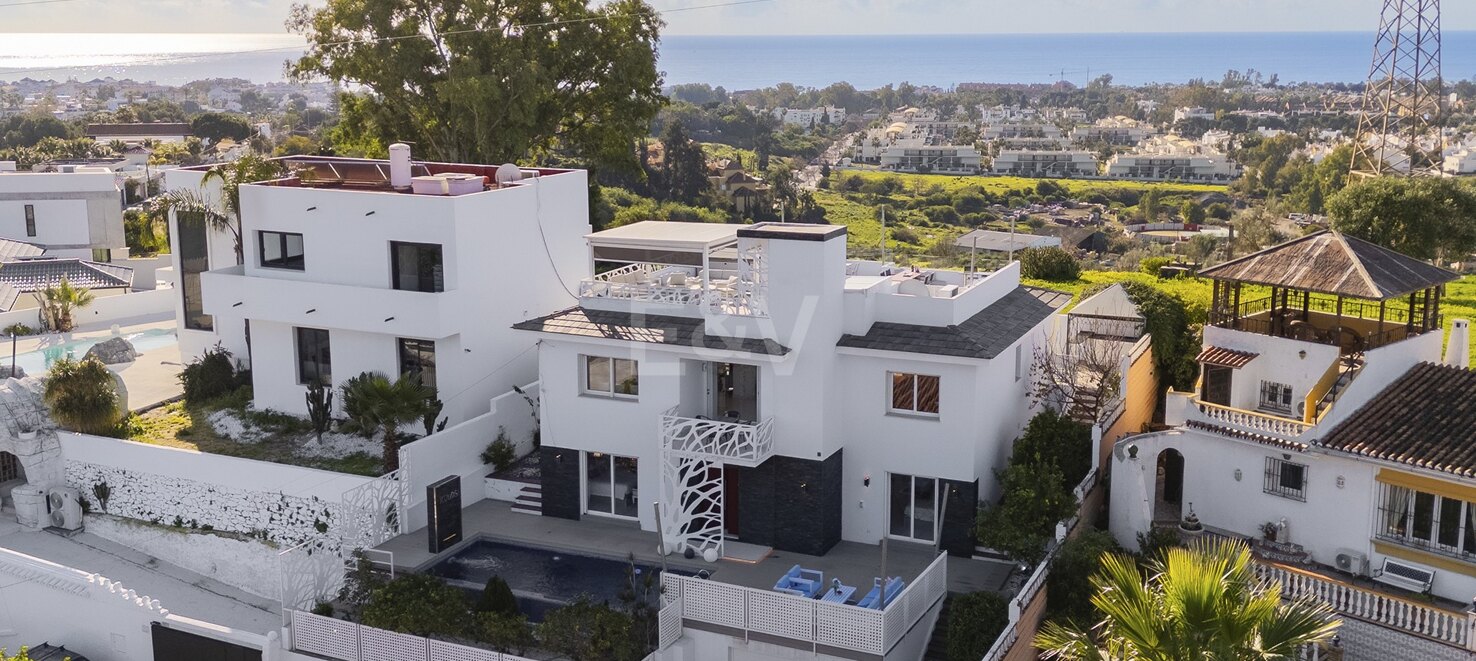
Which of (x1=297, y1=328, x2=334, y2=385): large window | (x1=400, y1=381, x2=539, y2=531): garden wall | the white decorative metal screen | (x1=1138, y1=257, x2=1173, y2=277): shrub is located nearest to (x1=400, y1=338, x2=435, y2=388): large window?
(x1=400, y1=381, x2=539, y2=531): garden wall

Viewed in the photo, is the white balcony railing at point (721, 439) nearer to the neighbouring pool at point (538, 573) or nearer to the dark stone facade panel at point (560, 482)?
the neighbouring pool at point (538, 573)

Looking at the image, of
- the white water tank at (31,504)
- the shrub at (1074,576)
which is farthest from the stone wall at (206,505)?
the shrub at (1074,576)

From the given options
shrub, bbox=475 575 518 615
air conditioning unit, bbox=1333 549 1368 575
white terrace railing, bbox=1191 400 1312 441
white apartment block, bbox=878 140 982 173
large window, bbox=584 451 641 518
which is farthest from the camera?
white apartment block, bbox=878 140 982 173

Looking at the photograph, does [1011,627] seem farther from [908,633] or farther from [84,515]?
[84,515]

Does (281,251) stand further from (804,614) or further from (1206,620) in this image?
(1206,620)

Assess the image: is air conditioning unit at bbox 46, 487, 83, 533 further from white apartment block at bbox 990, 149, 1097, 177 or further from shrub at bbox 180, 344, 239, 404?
white apartment block at bbox 990, 149, 1097, 177

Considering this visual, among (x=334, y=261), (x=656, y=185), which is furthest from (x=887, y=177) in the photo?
(x=334, y=261)

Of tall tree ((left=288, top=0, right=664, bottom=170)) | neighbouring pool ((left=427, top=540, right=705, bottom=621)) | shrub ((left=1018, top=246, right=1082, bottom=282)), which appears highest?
tall tree ((left=288, top=0, right=664, bottom=170))
